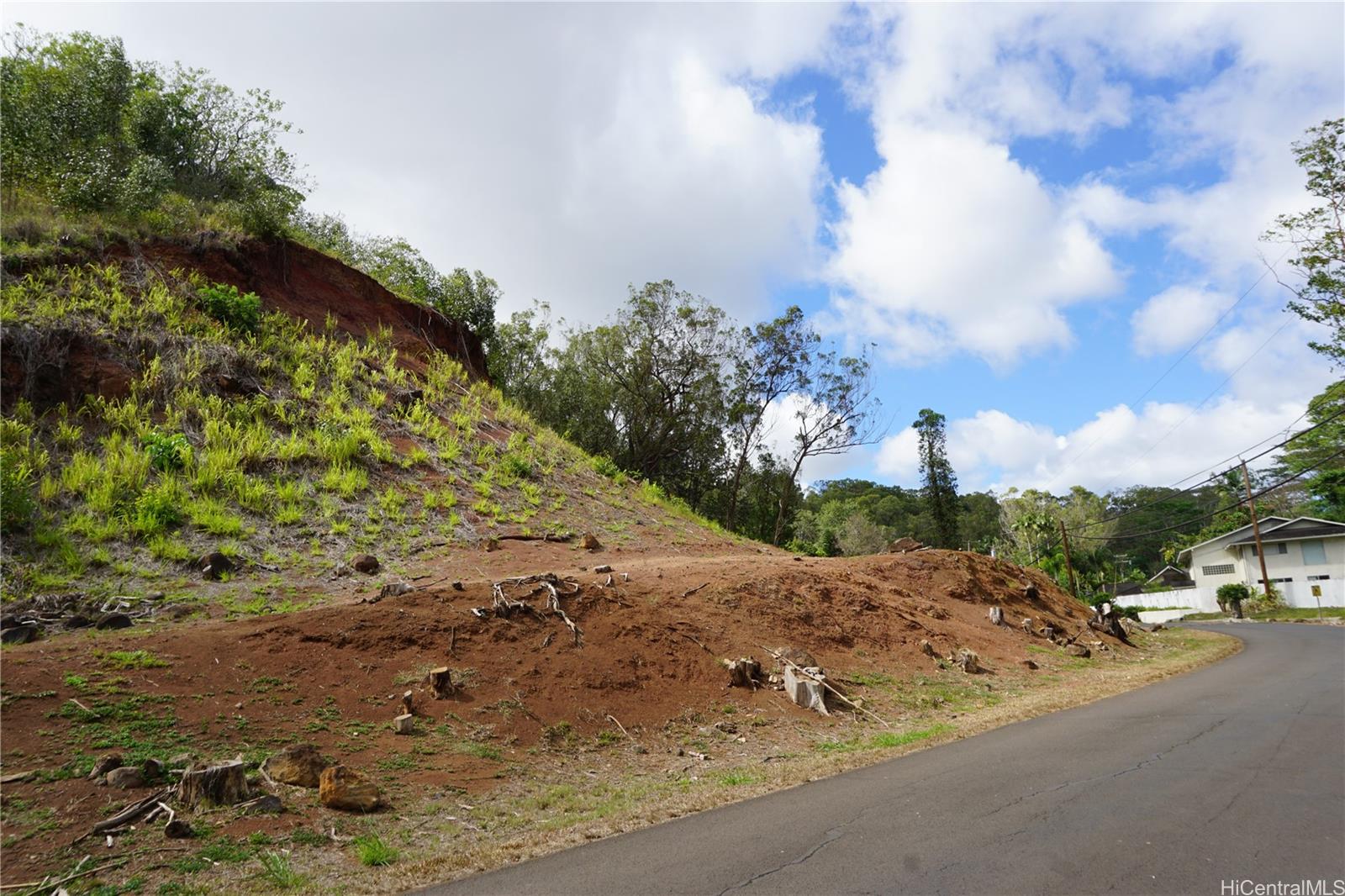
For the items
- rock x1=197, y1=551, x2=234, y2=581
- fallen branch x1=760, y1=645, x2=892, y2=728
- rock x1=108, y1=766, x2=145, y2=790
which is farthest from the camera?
rock x1=197, y1=551, x2=234, y2=581

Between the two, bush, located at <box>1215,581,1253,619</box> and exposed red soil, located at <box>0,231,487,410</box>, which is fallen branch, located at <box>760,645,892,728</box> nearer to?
exposed red soil, located at <box>0,231,487,410</box>

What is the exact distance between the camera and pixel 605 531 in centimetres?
1795

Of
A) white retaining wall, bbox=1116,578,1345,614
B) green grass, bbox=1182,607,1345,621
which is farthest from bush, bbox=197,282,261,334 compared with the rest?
white retaining wall, bbox=1116,578,1345,614

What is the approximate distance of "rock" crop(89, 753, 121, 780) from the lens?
5.56 metres

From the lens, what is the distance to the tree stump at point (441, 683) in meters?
8.23

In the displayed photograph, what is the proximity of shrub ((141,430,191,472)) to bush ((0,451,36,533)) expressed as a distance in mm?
1950

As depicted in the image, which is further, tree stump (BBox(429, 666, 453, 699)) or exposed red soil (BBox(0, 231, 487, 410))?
exposed red soil (BBox(0, 231, 487, 410))

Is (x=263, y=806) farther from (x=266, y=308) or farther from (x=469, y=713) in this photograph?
(x=266, y=308)

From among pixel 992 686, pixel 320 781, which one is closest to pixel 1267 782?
pixel 992 686

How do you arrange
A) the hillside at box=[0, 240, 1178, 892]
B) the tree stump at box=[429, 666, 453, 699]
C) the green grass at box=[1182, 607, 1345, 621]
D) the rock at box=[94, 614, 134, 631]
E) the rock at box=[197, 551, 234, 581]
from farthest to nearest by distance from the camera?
the green grass at box=[1182, 607, 1345, 621] → the rock at box=[197, 551, 234, 581] → the rock at box=[94, 614, 134, 631] → the tree stump at box=[429, 666, 453, 699] → the hillside at box=[0, 240, 1178, 892]

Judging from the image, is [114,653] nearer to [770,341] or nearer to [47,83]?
[47,83]

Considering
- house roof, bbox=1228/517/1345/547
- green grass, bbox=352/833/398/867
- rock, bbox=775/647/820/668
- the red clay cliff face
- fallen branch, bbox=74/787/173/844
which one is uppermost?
the red clay cliff face

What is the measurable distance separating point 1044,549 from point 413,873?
6097cm

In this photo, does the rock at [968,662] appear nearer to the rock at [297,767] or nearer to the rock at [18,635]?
the rock at [297,767]
